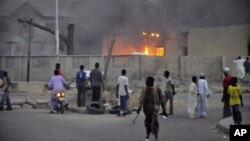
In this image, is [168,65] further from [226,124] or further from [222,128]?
[222,128]

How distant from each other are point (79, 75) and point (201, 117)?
450 centimetres

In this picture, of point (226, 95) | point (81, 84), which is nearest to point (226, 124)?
point (226, 95)

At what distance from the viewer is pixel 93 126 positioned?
13.3 meters

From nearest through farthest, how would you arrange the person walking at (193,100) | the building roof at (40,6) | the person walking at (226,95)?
the person walking at (226,95) → the person walking at (193,100) → the building roof at (40,6)

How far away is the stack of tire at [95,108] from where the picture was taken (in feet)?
55.1

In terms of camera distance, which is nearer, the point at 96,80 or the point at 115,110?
the point at 115,110

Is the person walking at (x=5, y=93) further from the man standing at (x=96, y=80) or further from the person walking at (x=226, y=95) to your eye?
the person walking at (x=226, y=95)

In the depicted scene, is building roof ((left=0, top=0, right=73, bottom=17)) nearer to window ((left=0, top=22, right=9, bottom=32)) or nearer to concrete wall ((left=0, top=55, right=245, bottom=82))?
window ((left=0, top=22, right=9, bottom=32))

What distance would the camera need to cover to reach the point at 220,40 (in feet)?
109

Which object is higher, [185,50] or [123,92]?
[185,50]

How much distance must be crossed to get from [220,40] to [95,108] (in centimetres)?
1810

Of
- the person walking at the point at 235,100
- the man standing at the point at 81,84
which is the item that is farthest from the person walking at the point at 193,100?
the man standing at the point at 81,84

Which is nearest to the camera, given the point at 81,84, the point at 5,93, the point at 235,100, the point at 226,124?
the point at 235,100

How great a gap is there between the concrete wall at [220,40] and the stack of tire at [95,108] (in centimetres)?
1717
